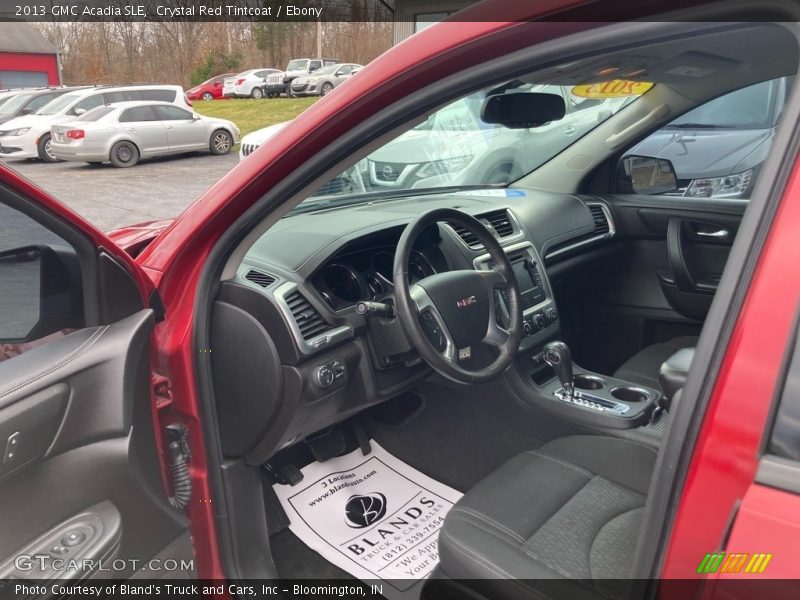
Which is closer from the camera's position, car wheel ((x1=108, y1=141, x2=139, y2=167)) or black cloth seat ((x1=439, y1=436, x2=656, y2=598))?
black cloth seat ((x1=439, y1=436, x2=656, y2=598))

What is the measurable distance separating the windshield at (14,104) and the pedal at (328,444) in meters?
16.8

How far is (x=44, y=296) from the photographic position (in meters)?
1.42

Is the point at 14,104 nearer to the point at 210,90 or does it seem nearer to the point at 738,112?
the point at 210,90

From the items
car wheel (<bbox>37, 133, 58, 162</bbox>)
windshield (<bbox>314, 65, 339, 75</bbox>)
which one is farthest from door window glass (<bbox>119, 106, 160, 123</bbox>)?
windshield (<bbox>314, 65, 339, 75</bbox>)

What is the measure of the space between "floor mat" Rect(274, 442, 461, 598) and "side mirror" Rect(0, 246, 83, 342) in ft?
3.68

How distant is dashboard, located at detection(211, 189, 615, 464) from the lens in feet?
6.08

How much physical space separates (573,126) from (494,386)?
1345 mm

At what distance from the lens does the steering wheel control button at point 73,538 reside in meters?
1.35

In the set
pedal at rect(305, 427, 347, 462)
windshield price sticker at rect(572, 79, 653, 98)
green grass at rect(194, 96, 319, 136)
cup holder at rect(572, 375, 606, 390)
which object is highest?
windshield price sticker at rect(572, 79, 653, 98)

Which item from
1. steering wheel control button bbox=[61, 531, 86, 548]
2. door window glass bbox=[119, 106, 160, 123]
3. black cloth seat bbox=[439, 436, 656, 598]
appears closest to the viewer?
steering wheel control button bbox=[61, 531, 86, 548]

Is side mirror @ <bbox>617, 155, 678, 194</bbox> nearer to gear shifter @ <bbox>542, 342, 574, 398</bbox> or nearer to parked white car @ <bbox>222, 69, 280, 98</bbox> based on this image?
gear shifter @ <bbox>542, 342, 574, 398</bbox>

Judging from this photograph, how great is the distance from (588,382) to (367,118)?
1.78 m

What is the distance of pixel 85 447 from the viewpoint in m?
1.38

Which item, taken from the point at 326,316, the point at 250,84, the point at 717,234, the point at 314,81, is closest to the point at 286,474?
the point at 326,316
